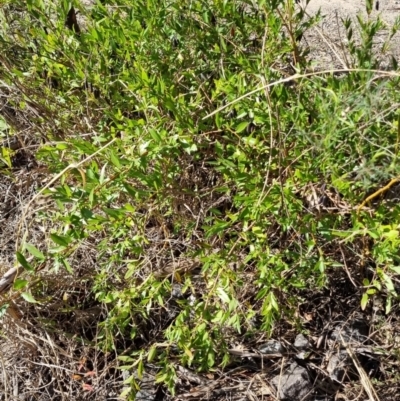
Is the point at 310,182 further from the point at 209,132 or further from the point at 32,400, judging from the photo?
the point at 32,400

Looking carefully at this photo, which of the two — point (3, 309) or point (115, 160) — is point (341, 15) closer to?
point (115, 160)

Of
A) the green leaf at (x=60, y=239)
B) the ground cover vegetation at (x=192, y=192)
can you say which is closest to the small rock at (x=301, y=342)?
the ground cover vegetation at (x=192, y=192)

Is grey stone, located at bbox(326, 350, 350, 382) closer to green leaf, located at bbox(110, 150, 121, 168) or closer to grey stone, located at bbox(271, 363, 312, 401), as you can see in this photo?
grey stone, located at bbox(271, 363, 312, 401)

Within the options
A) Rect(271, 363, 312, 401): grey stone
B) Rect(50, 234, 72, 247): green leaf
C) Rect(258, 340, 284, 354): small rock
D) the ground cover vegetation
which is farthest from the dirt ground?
Rect(50, 234, 72, 247): green leaf

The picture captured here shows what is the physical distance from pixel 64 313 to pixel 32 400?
358mm

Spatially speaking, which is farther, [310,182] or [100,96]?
[100,96]

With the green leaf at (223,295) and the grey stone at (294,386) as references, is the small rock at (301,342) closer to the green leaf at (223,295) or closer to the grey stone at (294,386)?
the grey stone at (294,386)

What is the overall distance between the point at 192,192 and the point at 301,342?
713mm

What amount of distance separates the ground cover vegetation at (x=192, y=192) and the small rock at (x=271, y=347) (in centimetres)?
3

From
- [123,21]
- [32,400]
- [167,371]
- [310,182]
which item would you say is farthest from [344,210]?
[32,400]

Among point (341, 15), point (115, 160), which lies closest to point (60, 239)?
point (115, 160)

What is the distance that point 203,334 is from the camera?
7.14 feet

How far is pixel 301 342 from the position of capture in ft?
8.04

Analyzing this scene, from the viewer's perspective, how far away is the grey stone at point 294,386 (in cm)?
236
